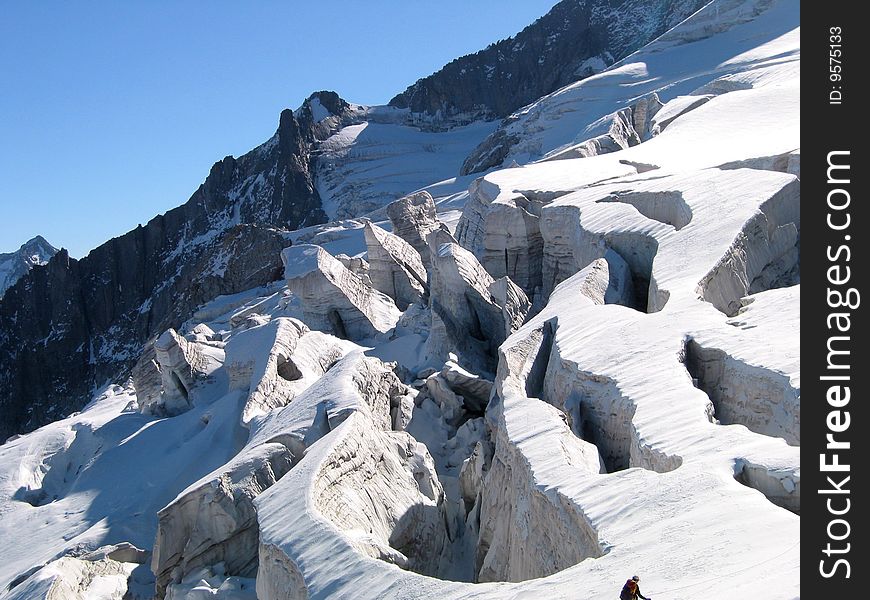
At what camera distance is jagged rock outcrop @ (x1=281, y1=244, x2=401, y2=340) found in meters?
20.7

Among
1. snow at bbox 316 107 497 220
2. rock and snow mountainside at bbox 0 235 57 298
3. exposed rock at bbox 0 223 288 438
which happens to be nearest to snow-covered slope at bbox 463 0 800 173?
snow at bbox 316 107 497 220

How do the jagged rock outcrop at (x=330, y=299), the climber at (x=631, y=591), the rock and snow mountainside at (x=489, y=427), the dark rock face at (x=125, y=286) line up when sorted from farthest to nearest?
the dark rock face at (x=125, y=286) → the jagged rock outcrop at (x=330, y=299) → the rock and snow mountainside at (x=489, y=427) → the climber at (x=631, y=591)

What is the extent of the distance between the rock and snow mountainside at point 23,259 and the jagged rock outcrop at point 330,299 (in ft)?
346

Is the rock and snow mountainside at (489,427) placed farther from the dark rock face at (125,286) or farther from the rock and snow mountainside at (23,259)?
the rock and snow mountainside at (23,259)

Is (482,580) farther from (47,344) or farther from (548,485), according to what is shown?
(47,344)

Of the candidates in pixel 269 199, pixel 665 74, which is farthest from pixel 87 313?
pixel 665 74

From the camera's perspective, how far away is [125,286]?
72250 mm

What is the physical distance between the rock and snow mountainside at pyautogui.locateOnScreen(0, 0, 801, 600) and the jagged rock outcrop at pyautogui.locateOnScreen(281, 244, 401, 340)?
2.5 inches

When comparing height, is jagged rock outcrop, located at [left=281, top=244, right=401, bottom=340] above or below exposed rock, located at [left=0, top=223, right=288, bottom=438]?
above

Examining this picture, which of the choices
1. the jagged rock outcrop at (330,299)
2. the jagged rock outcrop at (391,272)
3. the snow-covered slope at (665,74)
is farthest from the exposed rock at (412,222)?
the snow-covered slope at (665,74)

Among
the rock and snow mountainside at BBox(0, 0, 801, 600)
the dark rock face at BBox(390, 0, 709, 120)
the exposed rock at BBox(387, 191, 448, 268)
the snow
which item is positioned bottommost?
the rock and snow mountainside at BBox(0, 0, 801, 600)

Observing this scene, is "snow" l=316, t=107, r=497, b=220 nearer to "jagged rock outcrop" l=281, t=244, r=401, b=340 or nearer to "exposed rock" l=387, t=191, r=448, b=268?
"exposed rock" l=387, t=191, r=448, b=268

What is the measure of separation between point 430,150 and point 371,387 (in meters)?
74.0

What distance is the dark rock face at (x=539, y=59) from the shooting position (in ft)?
299
